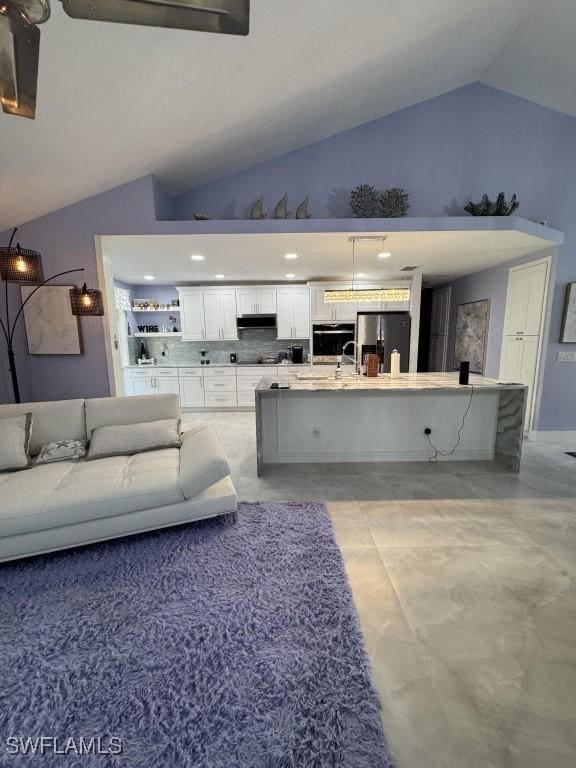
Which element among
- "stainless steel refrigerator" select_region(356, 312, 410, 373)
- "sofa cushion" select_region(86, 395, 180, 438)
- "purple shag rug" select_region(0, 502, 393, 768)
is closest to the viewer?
"purple shag rug" select_region(0, 502, 393, 768)

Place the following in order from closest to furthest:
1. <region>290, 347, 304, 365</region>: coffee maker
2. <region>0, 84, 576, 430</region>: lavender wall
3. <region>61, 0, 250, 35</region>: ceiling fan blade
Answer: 1. <region>61, 0, 250, 35</region>: ceiling fan blade
2. <region>0, 84, 576, 430</region>: lavender wall
3. <region>290, 347, 304, 365</region>: coffee maker

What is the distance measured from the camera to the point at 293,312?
5.79 m

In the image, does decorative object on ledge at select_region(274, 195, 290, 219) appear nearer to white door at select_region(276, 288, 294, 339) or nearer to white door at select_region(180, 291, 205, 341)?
white door at select_region(276, 288, 294, 339)

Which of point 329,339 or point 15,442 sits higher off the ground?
point 329,339

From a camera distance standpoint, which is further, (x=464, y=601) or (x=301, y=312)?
(x=301, y=312)

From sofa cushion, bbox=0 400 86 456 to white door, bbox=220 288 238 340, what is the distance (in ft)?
11.0

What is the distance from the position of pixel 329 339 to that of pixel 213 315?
6.94 ft

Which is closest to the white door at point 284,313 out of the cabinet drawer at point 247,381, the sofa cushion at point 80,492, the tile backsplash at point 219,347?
the tile backsplash at point 219,347

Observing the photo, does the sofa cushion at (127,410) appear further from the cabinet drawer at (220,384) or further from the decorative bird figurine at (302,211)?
the cabinet drawer at (220,384)

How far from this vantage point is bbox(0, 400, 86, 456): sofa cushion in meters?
2.59

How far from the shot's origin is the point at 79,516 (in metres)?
1.92

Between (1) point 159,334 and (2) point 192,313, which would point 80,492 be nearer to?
(2) point 192,313

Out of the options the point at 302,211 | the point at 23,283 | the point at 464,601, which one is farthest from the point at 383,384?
the point at 23,283

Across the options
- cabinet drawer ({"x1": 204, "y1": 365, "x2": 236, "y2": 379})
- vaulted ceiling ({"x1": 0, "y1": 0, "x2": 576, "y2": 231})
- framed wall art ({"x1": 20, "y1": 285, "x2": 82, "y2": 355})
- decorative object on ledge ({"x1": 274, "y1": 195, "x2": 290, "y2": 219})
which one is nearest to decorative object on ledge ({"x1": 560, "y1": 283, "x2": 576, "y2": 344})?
vaulted ceiling ({"x1": 0, "y1": 0, "x2": 576, "y2": 231})
